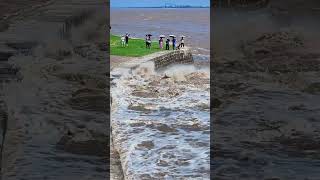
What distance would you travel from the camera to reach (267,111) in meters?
11.3

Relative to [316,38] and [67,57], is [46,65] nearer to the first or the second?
[67,57]

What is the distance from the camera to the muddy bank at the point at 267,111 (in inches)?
309

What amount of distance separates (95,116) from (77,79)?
3.89m

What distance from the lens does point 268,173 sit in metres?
7.49

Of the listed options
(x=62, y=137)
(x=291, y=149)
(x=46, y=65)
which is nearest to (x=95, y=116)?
(x=62, y=137)

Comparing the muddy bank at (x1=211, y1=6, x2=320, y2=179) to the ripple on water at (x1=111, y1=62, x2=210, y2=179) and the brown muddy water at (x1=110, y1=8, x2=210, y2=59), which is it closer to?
the ripple on water at (x1=111, y1=62, x2=210, y2=179)

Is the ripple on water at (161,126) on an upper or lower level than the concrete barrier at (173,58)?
lower

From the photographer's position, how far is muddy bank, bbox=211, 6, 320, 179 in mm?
7836

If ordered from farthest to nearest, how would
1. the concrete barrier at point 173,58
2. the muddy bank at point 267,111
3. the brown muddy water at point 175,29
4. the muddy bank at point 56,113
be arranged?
the brown muddy water at point 175,29 < the concrete barrier at point 173,58 < the muddy bank at point 267,111 < the muddy bank at point 56,113

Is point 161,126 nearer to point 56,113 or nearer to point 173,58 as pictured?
point 56,113

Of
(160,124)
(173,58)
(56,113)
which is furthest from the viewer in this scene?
(173,58)

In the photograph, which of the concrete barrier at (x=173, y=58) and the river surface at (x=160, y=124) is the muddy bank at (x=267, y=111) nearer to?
the river surface at (x=160, y=124)

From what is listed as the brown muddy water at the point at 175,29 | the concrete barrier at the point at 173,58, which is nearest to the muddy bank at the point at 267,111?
the concrete barrier at the point at 173,58

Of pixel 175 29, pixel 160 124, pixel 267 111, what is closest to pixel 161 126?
pixel 160 124
